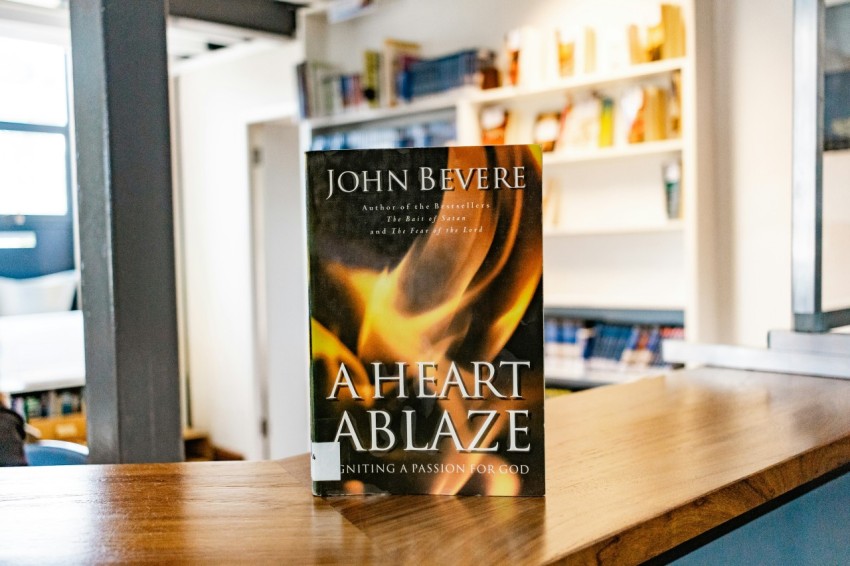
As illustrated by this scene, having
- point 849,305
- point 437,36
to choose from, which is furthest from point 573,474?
point 437,36

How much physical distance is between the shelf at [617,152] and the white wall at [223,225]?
8.61ft

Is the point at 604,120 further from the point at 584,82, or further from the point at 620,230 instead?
the point at 620,230

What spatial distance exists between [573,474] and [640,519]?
0.59 feet

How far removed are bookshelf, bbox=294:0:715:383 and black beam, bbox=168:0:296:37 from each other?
124 cm

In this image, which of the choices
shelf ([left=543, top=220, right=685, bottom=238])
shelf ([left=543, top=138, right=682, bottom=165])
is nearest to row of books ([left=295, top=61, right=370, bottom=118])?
shelf ([left=543, top=138, right=682, bottom=165])

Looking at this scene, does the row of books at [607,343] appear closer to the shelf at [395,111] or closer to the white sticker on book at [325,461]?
the shelf at [395,111]

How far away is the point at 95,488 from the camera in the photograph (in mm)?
950

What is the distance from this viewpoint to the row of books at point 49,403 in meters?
5.74

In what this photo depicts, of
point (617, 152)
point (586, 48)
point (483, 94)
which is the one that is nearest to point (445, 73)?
point (483, 94)

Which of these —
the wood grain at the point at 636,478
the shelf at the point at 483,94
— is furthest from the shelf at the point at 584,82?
the wood grain at the point at 636,478

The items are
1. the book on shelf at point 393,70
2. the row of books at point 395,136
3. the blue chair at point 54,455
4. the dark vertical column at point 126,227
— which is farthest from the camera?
the book on shelf at point 393,70

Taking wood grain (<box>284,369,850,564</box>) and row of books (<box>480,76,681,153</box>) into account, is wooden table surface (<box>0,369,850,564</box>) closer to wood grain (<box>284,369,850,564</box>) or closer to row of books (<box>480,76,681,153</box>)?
wood grain (<box>284,369,850,564</box>)

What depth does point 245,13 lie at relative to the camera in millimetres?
5328

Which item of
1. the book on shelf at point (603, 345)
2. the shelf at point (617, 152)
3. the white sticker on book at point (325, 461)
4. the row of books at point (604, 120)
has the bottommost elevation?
the book on shelf at point (603, 345)
